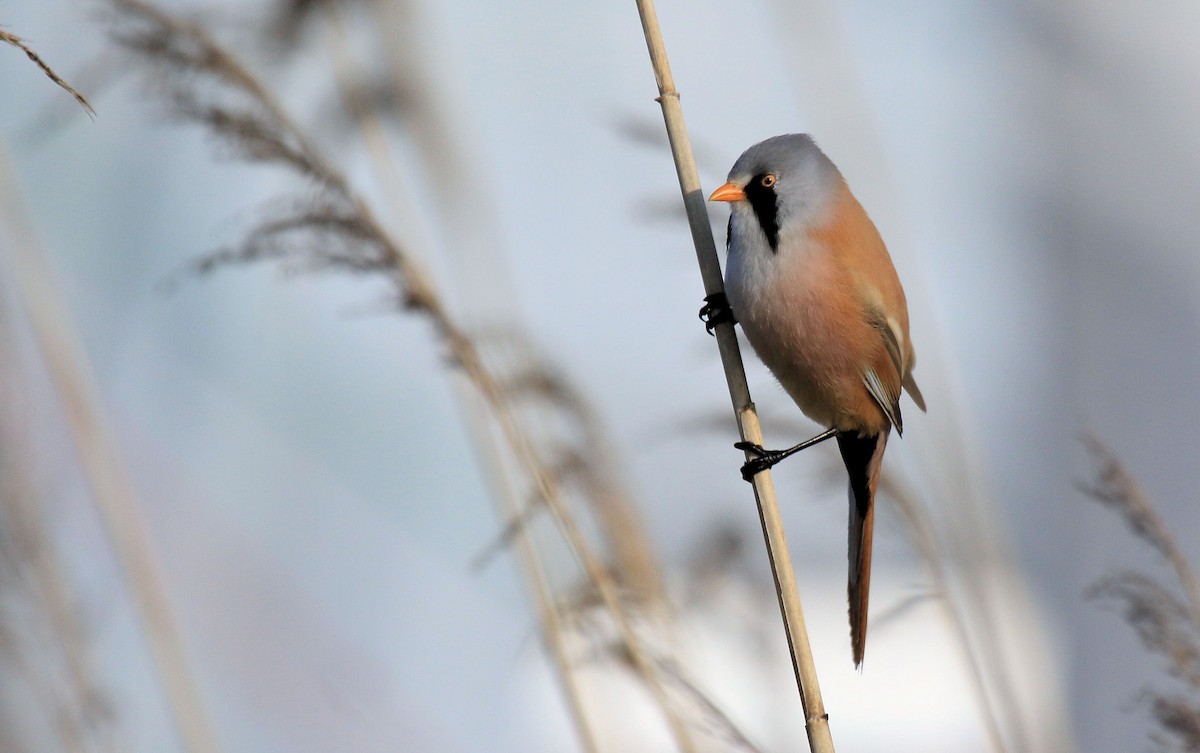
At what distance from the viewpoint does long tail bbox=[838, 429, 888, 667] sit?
1.44 m

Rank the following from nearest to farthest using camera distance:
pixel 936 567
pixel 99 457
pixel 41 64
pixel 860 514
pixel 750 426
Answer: pixel 41 64
pixel 750 426
pixel 860 514
pixel 936 567
pixel 99 457

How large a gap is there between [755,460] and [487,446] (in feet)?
1.96

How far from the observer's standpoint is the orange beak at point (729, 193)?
1.47 m

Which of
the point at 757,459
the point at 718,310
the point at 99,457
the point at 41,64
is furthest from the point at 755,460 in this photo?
the point at 99,457

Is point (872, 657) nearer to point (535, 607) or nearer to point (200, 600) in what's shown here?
point (535, 607)

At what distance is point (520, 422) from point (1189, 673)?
0.97 metres

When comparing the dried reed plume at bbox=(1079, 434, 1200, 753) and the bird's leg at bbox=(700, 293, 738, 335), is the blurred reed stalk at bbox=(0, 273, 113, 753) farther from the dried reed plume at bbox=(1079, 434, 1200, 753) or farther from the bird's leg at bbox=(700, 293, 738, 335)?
the dried reed plume at bbox=(1079, 434, 1200, 753)

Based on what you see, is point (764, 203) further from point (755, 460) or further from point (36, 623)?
point (36, 623)

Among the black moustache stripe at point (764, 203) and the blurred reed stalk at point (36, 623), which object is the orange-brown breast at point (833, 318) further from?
the blurred reed stalk at point (36, 623)

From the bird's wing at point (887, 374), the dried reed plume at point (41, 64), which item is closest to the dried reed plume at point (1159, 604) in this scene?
the bird's wing at point (887, 374)

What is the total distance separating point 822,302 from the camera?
59.8 inches

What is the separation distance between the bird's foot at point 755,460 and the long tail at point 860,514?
26 centimetres

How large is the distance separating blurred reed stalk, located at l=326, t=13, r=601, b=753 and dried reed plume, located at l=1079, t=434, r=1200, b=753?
0.77 m

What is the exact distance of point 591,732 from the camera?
5.35 ft
